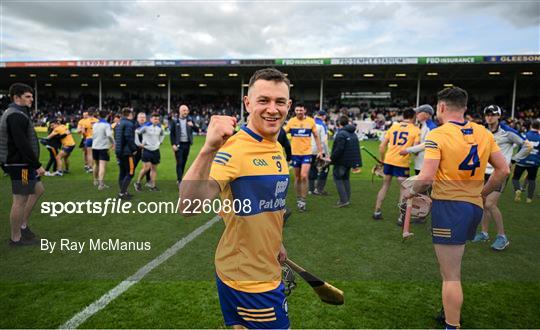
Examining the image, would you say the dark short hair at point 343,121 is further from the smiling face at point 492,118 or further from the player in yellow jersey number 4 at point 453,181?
the player in yellow jersey number 4 at point 453,181

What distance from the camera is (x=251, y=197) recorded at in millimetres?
2031

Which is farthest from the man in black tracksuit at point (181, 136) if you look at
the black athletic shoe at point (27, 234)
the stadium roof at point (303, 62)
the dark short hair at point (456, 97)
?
the stadium roof at point (303, 62)

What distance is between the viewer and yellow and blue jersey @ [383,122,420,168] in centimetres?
684

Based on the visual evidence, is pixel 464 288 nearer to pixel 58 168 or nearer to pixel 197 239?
pixel 197 239

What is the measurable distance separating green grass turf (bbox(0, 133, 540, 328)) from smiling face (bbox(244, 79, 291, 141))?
7.42 feet

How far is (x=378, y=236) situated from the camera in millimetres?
6176

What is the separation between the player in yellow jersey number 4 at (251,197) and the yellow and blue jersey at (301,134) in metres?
5.78

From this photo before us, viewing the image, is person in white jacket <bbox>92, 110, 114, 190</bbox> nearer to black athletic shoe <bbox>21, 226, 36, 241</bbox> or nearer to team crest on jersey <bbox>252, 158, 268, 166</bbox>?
black athletic shoe <bbox>21, 226, 36, 241</bbox>

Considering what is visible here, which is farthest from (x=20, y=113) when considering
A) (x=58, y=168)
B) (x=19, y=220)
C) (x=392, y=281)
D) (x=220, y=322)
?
(x=58, y=168)

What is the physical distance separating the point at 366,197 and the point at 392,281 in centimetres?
499

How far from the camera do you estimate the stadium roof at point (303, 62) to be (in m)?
29.2

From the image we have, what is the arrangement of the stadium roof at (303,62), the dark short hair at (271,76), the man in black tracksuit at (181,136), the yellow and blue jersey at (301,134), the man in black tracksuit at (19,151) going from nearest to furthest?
the dark short hair at (271,76) < the man in black tracksuit at (19,151) < the yellow and blue jersey at (301,134) < the man in black tracksuit at (181,136) < the stadium roof at (303,62)

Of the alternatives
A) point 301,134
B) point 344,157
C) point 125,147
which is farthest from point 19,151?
point 344,157

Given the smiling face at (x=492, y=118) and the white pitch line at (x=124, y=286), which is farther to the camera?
the smiling face at (x=492, y=118)
